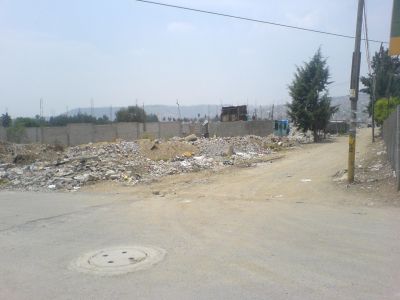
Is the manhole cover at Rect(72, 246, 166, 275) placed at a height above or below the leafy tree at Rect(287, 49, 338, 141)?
below

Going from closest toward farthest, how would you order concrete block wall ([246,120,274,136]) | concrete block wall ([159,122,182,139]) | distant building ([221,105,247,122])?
concrete block wall ([246,120,274,136])
concrete block wall ([159,122,182,139])
distant building ([221,105,247,122])

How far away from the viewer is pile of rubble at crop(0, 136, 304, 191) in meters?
19.4

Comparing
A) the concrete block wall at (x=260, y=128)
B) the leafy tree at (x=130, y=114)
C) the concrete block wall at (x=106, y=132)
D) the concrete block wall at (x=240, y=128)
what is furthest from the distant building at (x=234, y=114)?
the leafy tree at (x=130, y=114)

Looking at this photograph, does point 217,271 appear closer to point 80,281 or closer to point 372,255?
point 80,281

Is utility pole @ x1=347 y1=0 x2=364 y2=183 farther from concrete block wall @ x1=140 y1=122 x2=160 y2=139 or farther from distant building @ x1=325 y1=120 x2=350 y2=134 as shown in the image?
distant building @ x1=325 y1=120 x2=350 y2=134

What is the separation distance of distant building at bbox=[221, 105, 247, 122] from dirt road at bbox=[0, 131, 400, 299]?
34032 millimetres

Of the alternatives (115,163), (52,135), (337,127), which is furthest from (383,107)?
(52,135)

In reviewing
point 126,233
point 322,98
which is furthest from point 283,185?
point 322,98

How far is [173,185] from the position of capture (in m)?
17.7

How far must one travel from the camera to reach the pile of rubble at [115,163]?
19.4m

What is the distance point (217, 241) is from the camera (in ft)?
27.1

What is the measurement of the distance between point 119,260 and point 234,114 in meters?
43.3

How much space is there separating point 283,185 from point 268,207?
4.42 meters

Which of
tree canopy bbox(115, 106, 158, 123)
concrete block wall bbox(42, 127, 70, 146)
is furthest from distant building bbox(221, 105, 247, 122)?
tree canopy bbox(115, 106, 158, 123)
